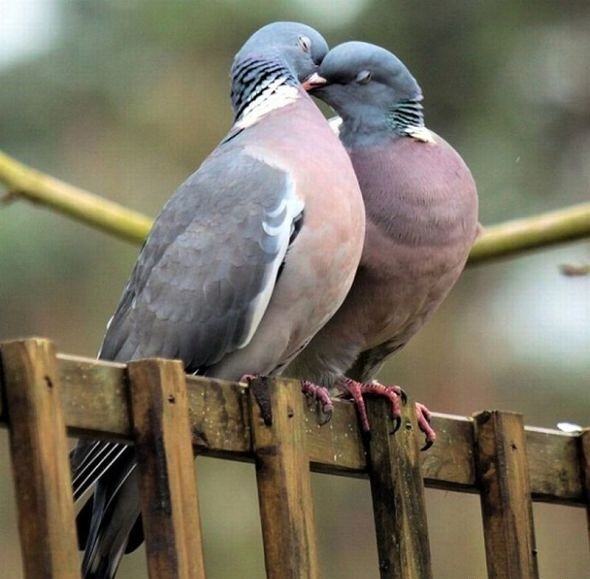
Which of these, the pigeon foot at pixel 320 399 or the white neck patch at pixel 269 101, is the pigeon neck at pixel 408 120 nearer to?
the white neck patch at pixel 269 101

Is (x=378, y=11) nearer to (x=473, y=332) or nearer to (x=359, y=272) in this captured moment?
(x=473, y=332)

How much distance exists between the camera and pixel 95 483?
11.3ft

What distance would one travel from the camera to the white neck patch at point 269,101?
13.9 ft

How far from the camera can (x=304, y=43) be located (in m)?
4.43

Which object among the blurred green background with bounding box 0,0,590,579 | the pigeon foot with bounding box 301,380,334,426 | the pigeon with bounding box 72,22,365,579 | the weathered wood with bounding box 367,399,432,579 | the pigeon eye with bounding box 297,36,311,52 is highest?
the blurred green background with bounding box 0,0,590,579

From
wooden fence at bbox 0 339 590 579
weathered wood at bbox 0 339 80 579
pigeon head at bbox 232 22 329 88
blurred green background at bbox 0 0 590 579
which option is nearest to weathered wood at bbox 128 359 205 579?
wooden fence at bbox 0 339 590 579

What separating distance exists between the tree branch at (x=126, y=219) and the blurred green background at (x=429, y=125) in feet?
15.2

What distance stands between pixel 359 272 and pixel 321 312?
397mm

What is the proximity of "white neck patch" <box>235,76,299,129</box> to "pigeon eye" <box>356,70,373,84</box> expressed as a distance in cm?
20

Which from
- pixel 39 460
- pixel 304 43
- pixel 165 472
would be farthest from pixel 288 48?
A: pixel 39 460

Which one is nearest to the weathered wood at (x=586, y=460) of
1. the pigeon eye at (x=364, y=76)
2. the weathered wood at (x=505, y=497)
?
the weathered wood at (x=505, y=497)

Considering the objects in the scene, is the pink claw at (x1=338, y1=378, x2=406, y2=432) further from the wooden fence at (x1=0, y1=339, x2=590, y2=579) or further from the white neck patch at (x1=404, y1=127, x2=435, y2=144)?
the white neck patch at (x1=404, y1=127, x2=435, y2=144)

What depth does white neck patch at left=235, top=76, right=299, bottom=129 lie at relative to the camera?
4.23 m

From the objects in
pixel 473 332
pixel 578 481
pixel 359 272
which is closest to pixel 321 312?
pixel 359 272
